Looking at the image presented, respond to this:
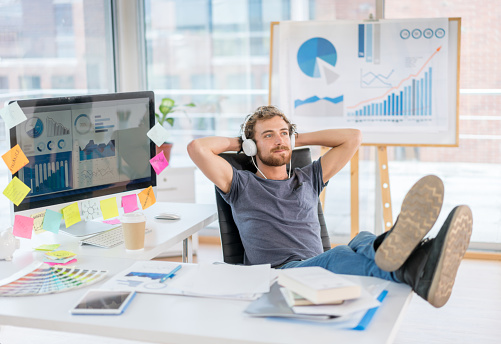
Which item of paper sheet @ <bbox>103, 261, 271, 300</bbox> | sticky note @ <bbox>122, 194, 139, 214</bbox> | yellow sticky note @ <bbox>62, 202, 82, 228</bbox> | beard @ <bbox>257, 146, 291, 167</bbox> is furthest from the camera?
beard @ <bbox>257, 146, 291, 167</bbox>

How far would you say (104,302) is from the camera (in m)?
1.48

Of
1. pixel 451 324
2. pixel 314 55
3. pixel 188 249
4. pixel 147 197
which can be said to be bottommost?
pixel 451 324

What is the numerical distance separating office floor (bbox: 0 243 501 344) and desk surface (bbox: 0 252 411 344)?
4.34 ft

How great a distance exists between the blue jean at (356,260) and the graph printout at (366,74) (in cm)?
186

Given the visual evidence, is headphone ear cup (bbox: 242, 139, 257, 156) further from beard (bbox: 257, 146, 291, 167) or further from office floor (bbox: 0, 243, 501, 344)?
office floor (bbox: 0, 243, 501, 344)

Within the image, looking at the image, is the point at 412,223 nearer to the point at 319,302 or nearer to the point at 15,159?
the point at 319,302

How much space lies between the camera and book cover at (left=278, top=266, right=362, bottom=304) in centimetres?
138

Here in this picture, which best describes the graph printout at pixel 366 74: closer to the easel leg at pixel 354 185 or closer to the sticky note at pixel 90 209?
the easel leg at pixel 354 185

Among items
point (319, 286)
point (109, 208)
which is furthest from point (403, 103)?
point (319, 286)

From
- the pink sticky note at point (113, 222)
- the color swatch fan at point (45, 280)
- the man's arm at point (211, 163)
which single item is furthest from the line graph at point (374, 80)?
the color swatch fan at point (45, 280)

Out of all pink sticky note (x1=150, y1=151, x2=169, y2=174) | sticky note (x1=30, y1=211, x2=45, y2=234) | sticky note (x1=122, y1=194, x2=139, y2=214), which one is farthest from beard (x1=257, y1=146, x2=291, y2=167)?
sticky note (x1=30, y1=211, x2=45, y2=234)

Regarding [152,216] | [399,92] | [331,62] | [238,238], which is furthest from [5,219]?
[399,92]

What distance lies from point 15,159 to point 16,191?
99 mm

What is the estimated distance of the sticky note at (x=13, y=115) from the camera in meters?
1.93
